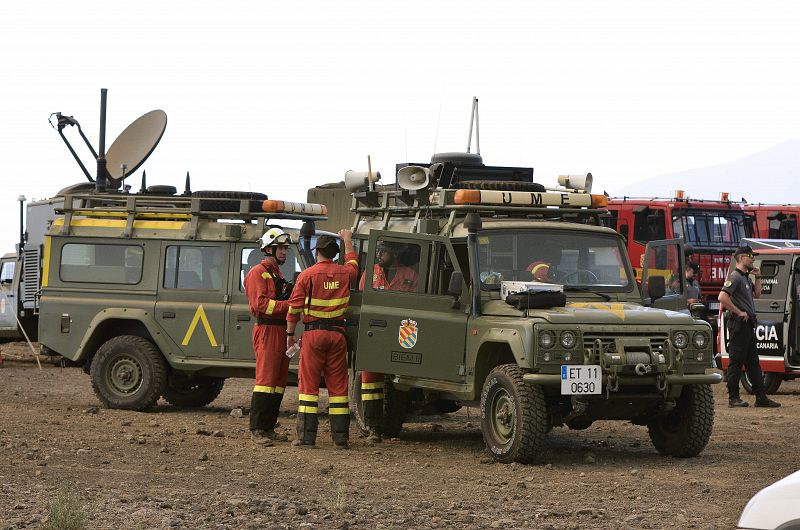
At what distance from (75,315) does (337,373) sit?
4.66m

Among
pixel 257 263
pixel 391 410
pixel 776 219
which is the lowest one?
pixel 391 410

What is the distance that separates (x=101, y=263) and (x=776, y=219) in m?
17.6

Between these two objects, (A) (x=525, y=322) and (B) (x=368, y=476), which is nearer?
(B) (x=368, y=476)

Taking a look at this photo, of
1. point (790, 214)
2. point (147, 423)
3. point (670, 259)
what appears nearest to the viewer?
point (670, 259)

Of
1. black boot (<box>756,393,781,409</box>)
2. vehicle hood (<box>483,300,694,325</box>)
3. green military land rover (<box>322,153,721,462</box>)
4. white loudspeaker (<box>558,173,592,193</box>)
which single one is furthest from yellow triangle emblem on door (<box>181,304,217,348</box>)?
black boot (<box>756,393,781,409</box>)

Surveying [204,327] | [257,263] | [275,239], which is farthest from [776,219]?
[275,239]

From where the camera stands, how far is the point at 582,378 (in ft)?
33.1

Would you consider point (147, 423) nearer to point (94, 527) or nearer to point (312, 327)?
point (312, 327)

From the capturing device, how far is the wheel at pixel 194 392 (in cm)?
1596

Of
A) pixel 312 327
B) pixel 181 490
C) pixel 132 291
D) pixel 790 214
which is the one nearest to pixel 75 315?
pixel 132 291

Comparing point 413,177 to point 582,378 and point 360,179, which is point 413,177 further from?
point 582,378

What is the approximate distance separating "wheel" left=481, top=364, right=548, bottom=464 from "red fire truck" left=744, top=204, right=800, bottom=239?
733 inches

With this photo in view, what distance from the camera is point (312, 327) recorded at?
11734mm

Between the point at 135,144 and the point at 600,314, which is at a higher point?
the point at 135,144
